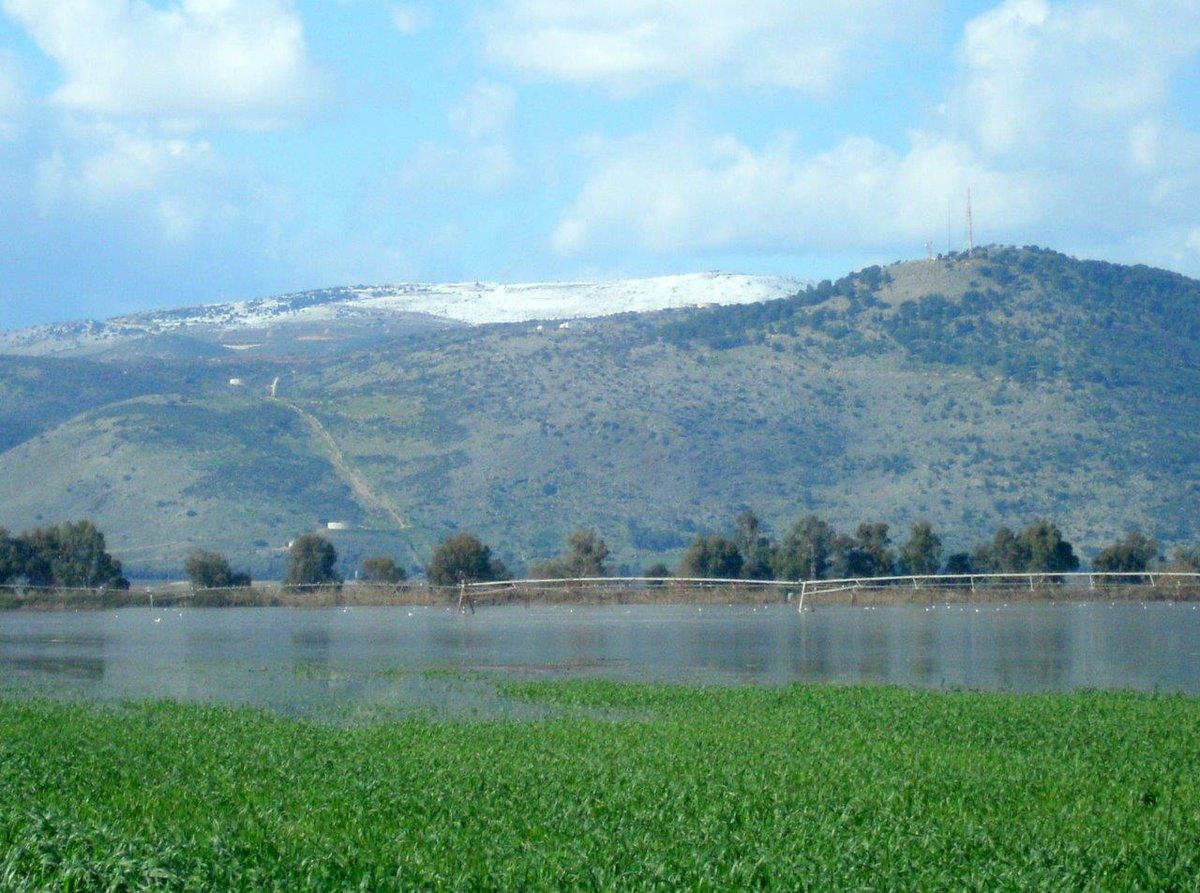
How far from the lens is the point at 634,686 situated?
32250 mm

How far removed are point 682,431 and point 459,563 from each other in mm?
48562

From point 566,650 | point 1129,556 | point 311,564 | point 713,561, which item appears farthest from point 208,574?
point 1129,556

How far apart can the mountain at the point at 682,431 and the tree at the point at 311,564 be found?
658 inches

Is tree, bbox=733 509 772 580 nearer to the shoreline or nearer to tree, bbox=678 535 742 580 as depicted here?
tree, bbox=678 535 742 580

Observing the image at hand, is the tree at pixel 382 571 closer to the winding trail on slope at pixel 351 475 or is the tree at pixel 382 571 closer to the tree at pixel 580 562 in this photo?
the tree at pixel 580 562

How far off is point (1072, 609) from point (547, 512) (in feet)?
170

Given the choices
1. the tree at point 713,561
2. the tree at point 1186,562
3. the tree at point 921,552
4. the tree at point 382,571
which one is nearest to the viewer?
the tree at point 1186,562

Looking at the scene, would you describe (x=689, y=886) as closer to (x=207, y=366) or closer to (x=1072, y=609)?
(x=1072, y=609)

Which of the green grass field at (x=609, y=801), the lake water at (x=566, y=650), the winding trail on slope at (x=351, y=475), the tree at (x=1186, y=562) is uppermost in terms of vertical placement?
the winding trail on slope at (x=351, y=475)

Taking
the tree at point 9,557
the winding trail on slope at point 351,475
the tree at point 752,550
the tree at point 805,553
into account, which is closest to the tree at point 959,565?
the tree at point 805,553

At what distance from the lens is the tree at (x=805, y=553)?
276 ft

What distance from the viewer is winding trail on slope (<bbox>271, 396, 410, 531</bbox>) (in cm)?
11725

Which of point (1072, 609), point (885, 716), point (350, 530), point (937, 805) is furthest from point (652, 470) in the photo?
point (937, 805)

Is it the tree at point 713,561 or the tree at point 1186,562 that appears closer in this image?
the tree at point 1186,562
